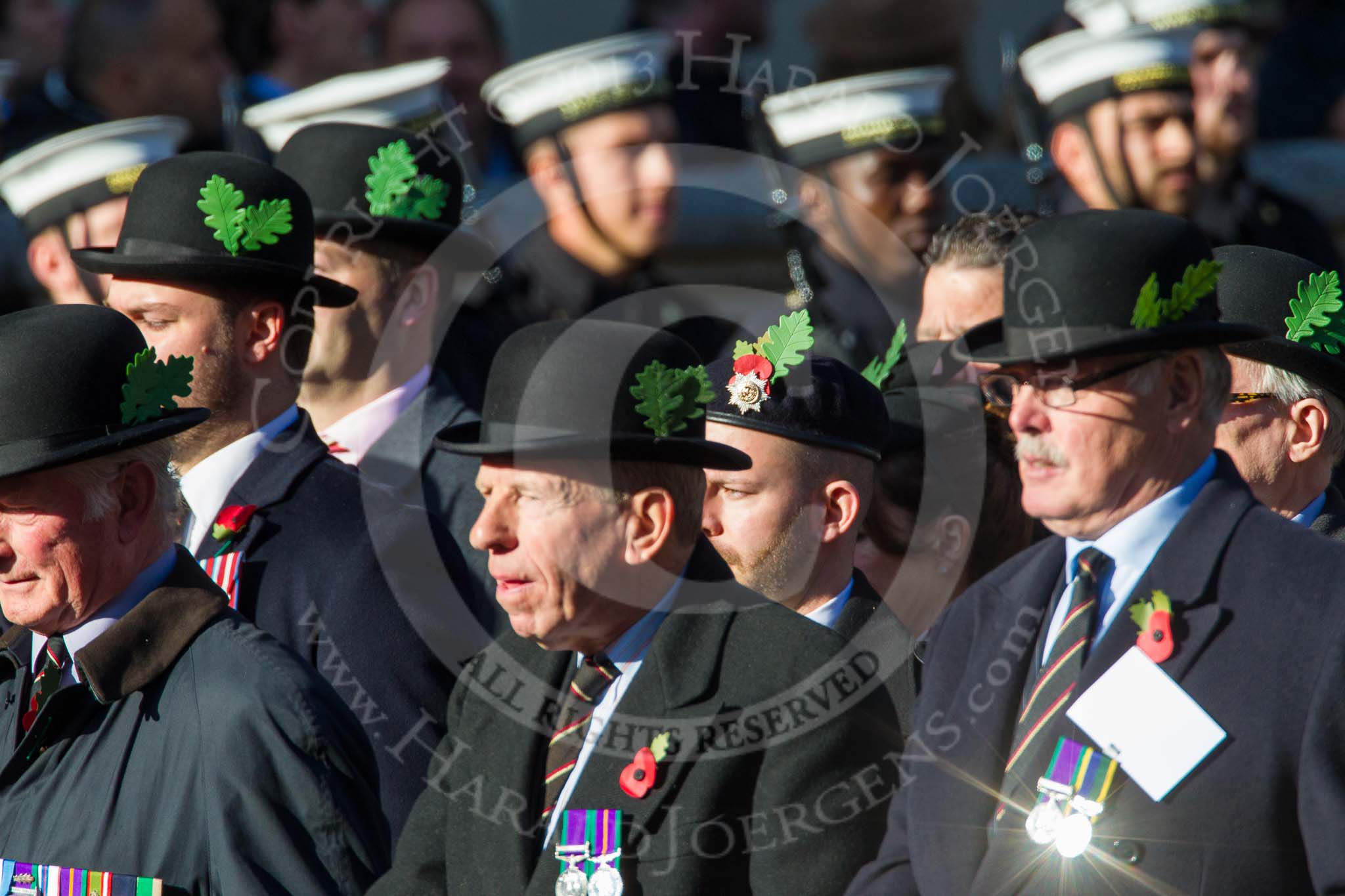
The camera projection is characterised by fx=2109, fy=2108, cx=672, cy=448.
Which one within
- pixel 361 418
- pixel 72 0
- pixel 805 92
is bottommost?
pixel 361 418

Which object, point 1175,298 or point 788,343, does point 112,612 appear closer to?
point 788,343

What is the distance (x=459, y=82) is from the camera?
294 inches

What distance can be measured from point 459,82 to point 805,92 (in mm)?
1366

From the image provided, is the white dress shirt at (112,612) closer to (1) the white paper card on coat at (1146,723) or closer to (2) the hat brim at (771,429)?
(2) the hat brim at (771,429)

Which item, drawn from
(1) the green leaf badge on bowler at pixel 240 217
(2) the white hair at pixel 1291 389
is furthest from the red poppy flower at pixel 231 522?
(2) the white hair at pixel 1291 389

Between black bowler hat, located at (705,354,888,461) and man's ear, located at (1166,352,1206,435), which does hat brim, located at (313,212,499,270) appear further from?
man's ear, located at (1166,352,1206,435)

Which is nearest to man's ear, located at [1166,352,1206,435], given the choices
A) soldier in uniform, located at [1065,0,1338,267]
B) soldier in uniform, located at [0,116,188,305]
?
soldier in uniform, located at [1065,0,1338,267]

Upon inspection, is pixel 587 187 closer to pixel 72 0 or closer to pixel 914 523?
pixel 914 523

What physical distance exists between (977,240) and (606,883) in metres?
2.52

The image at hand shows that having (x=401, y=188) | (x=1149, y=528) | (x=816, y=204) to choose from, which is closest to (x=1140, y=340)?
(x=1149, y=528)

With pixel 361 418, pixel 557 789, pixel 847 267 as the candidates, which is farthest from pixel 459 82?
pixel 557 789

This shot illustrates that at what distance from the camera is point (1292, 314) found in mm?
4105

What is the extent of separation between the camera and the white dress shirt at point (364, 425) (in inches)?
207

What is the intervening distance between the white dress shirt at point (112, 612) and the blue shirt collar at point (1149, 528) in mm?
1557
